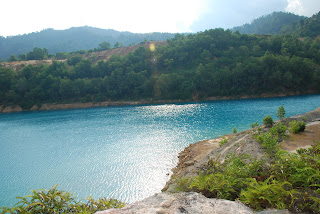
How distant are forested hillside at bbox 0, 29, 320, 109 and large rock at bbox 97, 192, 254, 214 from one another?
49.8 metres

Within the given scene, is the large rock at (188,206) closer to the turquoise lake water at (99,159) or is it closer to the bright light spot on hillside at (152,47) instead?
the turquoise lake water at (99,159)

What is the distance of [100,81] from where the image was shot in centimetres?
6091

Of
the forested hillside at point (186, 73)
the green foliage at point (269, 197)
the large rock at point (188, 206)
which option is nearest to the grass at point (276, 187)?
the green foliage at point (269, 197)

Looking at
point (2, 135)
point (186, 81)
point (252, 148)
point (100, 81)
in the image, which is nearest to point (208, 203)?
point (252, 148)

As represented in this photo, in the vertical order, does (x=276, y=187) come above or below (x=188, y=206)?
above

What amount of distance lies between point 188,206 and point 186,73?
55.4m

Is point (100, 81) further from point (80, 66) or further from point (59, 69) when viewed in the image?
point (59, 69)

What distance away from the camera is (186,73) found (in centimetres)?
5725

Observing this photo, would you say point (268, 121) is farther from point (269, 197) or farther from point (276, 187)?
point (269, 197)

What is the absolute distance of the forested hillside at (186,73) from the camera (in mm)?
49625

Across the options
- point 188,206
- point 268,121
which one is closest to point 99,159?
point 268,121

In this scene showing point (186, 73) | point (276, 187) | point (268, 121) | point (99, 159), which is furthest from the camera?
point (186, 73)

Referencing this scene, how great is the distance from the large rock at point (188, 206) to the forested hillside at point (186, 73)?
163ft

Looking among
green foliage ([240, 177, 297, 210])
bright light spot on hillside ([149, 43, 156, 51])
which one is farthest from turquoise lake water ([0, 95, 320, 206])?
bright light spot on hillside ([149, 43, 156, 51])
